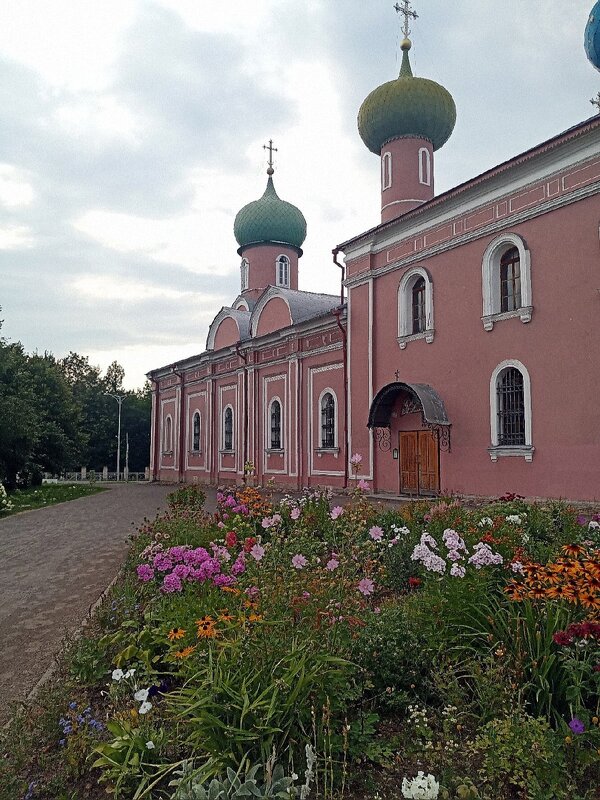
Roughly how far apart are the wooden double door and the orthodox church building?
4 cm

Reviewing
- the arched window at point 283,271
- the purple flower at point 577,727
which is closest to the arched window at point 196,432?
the arched window at point 283,271

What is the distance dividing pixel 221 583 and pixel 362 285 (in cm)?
1386

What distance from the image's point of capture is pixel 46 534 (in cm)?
1115

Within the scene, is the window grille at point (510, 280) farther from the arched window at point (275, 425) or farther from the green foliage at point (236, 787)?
the green foliage at point (236, 787)

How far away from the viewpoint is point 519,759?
97.5 inches

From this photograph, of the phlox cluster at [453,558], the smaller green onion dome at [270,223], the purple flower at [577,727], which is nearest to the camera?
the purple flower at [577,727]

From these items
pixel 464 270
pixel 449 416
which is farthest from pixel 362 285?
pixel 449 416

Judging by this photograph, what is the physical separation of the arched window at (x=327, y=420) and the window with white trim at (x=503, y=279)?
22.3 ft

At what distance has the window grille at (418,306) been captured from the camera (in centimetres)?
1543

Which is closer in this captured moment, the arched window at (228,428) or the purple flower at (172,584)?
the purple flower at (172,584)

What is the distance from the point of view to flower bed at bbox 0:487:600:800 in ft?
8.24

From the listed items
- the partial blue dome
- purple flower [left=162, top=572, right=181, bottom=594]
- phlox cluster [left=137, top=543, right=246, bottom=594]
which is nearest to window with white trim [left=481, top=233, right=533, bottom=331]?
the partial blue dome

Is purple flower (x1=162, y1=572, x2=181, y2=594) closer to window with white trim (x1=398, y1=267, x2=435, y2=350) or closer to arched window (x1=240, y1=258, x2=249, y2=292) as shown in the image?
window with white trim (x1=398, y1=267, x2=435, y2=350)

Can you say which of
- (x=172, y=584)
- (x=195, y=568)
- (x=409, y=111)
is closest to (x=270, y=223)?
(x=409, y=111)
